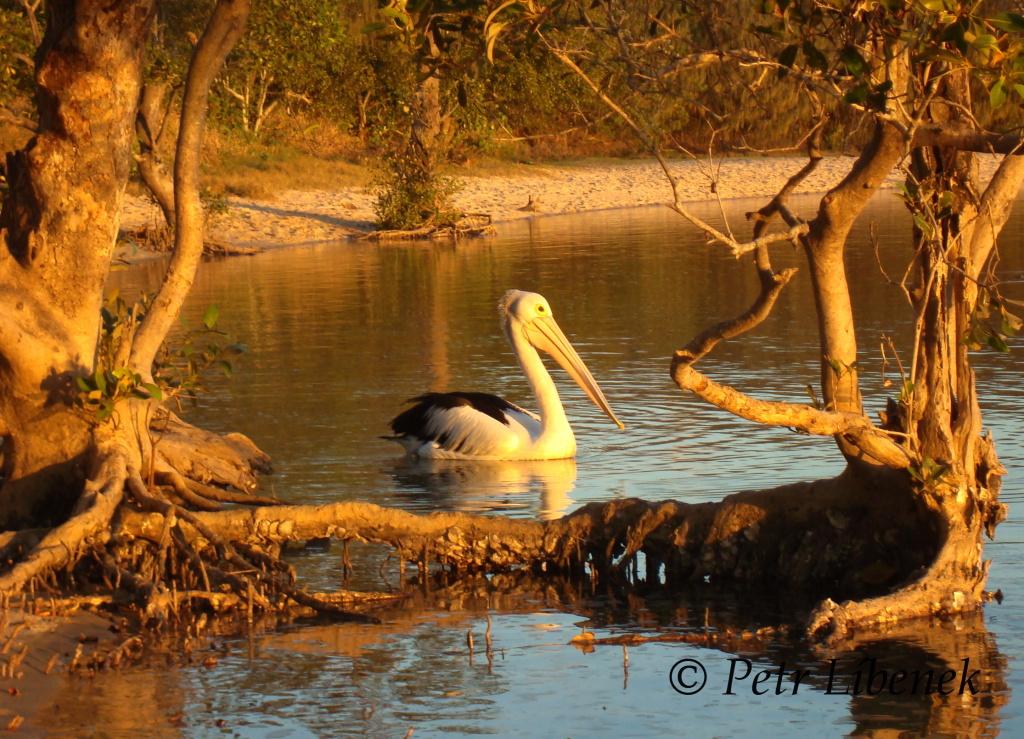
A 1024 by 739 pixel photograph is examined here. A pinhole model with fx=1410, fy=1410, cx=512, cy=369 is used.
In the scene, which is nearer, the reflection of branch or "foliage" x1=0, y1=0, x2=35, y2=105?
the reflection of branch

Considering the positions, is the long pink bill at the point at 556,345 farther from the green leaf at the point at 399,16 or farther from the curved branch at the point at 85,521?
the green leaf at the point at 399,16

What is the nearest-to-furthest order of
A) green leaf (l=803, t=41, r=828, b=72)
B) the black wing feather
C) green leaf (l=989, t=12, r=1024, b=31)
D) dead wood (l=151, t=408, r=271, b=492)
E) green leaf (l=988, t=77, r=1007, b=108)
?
green leaf (l=989, t=12, r=1024, b=31), green leaf (l=988, t=77, r=1007, b=108), green leaf (l=803, t=41, r=828, b=72), dead wood (l=151, t=408, r=271, b=492), the black wing feather

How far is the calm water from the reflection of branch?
0.80m

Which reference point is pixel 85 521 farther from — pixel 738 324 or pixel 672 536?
pixel 738 324

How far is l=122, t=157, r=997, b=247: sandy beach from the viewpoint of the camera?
92.6 feet

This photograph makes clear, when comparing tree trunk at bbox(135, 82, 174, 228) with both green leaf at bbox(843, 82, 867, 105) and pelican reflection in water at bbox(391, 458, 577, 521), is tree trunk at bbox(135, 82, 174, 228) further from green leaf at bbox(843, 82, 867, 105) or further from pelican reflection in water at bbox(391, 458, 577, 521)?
green leaf at bbox(843, 82, 867, 105)

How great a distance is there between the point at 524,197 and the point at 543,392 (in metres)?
26.6

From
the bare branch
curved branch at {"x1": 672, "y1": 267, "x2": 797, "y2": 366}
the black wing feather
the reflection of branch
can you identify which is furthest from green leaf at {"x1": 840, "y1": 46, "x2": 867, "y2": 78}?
the black wing feather

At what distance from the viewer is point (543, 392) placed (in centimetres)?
985

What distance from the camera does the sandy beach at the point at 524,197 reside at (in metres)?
28.2

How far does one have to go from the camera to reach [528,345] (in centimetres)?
1052

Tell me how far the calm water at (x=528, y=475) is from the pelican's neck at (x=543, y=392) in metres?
0.26

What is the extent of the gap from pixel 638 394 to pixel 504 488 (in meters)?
2.86

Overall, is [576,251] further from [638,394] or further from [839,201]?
[839,201]
